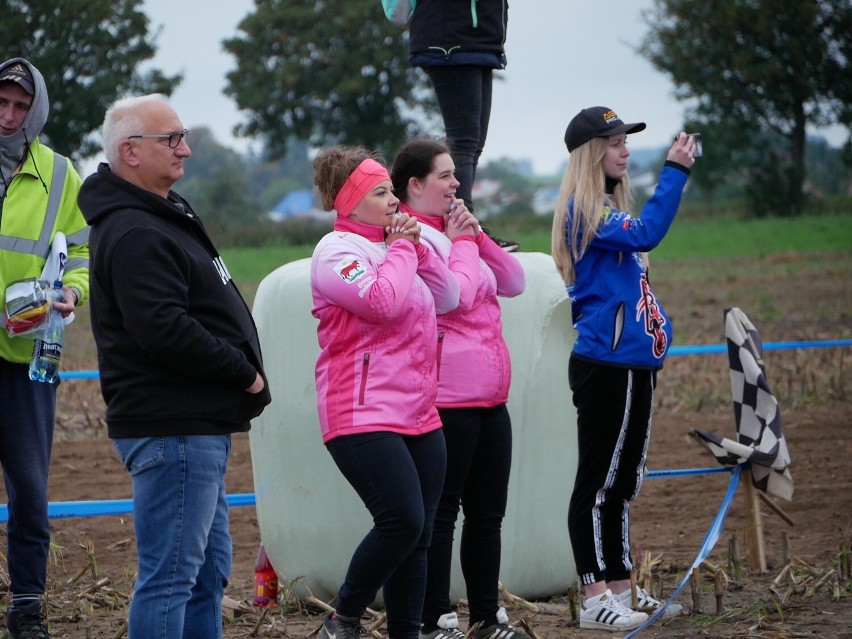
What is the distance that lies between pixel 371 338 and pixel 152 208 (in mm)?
858

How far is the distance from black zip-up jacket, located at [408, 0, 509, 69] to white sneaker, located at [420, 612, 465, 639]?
2321 millimetres

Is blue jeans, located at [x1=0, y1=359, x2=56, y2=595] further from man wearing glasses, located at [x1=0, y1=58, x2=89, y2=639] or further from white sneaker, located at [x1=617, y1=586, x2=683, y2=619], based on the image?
white sneaker, located at [x1=617, y1=586, x2=683, y2=619]

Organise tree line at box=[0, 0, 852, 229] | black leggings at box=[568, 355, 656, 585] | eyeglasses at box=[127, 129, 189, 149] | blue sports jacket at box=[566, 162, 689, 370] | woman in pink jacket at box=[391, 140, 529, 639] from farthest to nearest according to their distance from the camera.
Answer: tree line at box=[0, 0, 852, 229]
black leggings at box=[568, 355, 656, 585]
blue sports jacket at box=[566, 162, 689, 370]
woman in pink jacket at box=[391, 140, 529, 639]
eyeglasses at box=[127, 129, 189, 149]

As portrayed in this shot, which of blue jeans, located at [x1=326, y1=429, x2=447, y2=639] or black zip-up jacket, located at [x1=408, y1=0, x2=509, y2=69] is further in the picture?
black zip-up jacket, located at [x1=408, y1=0, x2=509, y2=69]

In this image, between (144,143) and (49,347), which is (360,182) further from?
(49,347)

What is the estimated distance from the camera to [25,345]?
171 inches

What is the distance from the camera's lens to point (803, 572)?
558cm

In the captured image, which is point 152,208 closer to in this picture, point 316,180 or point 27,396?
point 316,180

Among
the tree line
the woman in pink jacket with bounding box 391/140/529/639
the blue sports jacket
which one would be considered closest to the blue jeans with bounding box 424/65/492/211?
the blue sports jacket

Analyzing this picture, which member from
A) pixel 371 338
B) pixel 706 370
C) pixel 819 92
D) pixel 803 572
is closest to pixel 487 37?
pixel 371 338

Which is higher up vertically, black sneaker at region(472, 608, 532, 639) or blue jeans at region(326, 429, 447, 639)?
blue jeans at region(326, 429, 447, 639)

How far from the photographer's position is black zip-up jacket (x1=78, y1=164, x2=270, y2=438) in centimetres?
329

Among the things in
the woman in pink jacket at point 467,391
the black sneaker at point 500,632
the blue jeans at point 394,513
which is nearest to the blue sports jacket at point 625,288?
the woman in pink jacket at point 467,391

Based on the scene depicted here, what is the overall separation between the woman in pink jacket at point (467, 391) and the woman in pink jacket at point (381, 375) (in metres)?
0.21
